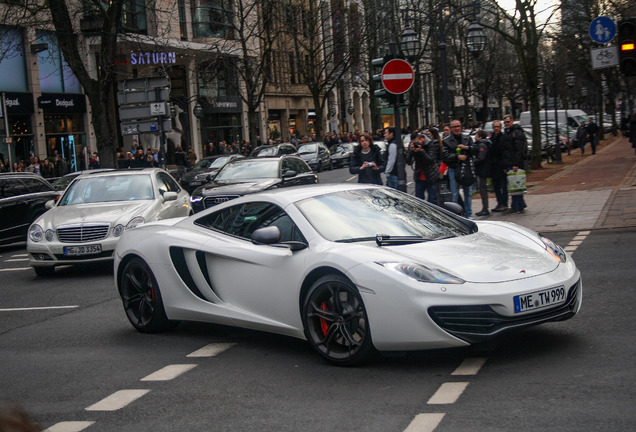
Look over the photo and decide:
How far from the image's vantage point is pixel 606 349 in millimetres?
6227

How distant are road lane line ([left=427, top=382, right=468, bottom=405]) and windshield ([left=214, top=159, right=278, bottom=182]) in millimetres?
14420

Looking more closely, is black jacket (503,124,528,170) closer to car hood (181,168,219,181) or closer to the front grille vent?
the front grille vent

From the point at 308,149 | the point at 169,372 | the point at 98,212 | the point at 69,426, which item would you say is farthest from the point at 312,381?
the point at 308,149

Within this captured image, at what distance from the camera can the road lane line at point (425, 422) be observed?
4758 mm

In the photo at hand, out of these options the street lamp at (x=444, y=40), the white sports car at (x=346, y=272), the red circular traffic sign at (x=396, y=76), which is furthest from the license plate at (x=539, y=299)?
the street lamp at (x=444, y=40)

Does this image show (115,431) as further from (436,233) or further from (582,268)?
(582,268)

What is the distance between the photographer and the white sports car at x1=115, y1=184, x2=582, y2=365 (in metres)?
5.92

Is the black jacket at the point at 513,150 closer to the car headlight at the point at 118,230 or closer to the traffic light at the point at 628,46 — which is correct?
the traffic light at the point at 628,46

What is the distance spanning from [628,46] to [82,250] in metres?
9.33

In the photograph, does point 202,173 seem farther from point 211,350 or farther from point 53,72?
point 211,350

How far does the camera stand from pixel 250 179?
19688 millimetres

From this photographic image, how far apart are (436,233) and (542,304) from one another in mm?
1185

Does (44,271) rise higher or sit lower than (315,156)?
lower

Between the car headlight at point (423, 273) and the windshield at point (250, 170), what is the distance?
13.8 m
